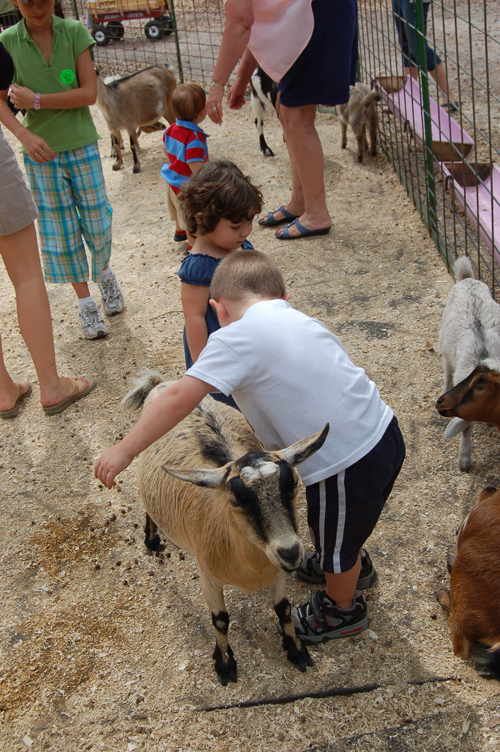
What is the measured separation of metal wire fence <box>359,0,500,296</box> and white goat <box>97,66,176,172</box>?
2358 mm

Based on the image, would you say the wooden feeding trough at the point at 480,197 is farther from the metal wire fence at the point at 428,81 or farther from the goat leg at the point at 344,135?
the goat leg at the point at 344,135

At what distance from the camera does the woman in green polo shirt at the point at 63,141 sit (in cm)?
344

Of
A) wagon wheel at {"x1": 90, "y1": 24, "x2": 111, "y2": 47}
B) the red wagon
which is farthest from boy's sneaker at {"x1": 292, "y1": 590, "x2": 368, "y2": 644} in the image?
wagon wheel at {"x1": 90, "y1": 24, "x2": 111, "y2": 47}

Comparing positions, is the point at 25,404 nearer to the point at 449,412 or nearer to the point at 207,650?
the point at 207,650

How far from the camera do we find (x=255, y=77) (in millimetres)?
6445

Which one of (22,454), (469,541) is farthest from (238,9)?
(469,541)

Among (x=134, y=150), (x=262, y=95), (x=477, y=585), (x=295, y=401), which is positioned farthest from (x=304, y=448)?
(x=134, y=150)

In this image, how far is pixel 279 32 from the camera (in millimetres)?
4047

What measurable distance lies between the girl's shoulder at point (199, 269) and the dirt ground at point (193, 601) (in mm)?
1185

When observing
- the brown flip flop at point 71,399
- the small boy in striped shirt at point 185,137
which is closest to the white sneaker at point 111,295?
the small boy in striped shirt at point 185,137

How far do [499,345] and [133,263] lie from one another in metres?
3.13

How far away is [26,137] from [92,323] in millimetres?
1264

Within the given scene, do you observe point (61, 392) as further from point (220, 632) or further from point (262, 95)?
point (262, 95)

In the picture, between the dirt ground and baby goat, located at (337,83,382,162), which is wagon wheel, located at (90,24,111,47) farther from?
the dirt ground
